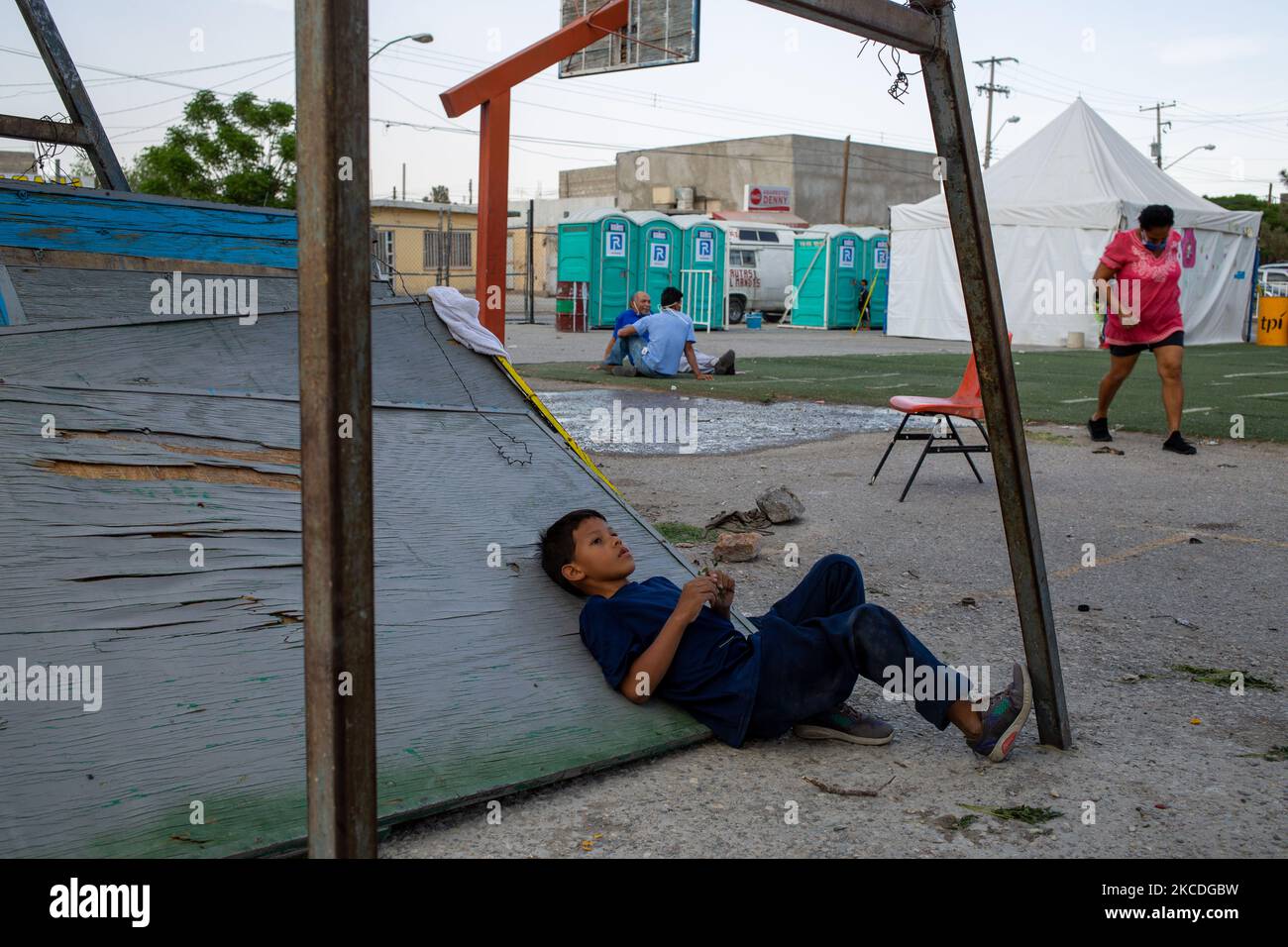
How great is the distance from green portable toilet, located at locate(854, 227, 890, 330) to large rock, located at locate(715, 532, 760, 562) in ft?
85.2

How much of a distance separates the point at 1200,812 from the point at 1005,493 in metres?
0.94

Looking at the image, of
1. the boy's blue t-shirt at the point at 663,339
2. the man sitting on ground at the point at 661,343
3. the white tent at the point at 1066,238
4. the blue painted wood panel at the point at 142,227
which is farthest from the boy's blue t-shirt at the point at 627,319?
the white tent at the point at 1066,238

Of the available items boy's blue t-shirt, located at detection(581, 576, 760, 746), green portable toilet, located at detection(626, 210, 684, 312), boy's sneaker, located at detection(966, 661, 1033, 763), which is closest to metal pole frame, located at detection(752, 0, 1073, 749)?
boy's sneaker, located at detection(966, 661, 1033, 763)

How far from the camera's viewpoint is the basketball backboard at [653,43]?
39.2 feet

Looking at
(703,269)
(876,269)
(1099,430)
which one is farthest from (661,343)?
→ (876,269)

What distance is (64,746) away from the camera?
7.70 ft

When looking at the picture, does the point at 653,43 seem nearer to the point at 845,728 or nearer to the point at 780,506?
the point at 780,506

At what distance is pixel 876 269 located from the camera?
30.8 meters

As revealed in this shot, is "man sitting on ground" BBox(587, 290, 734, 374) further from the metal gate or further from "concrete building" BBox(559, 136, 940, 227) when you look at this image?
"concrete building" BBox(559, 136, 940, 227)

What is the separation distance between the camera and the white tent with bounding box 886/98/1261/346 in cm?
2278

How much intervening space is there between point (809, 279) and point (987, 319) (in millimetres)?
28688
